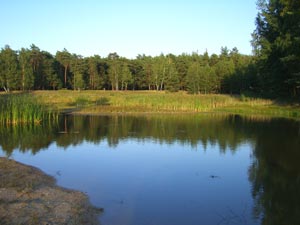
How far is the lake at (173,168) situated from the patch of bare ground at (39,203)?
47 cm

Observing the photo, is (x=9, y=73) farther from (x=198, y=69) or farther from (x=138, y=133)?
(x=138, y=133)

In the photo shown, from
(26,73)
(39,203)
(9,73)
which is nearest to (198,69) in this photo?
(26,73)

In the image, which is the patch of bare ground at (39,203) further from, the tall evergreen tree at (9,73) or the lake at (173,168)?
the tall evergreen tree at (9,73)

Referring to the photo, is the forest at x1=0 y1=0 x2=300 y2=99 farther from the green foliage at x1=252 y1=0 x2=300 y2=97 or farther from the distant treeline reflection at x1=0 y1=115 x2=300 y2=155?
the distant treeline reflection at x1=0 y1=115 x2=300 y2=155

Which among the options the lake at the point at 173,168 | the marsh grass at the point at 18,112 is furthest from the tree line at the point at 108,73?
the lake at the point at 173,168

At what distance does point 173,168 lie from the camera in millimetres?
13227

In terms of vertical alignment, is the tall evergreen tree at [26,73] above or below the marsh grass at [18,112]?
above

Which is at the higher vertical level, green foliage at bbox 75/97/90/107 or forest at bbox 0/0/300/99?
forest at bbox 0/0/300/99

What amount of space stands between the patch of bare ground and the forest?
2447 cm

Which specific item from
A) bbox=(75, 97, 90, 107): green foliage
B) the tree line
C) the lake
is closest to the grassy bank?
bbox=(75, 97, 90, 107): green foliage

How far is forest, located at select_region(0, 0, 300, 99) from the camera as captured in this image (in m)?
31.8

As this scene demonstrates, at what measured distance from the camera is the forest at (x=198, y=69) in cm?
3183

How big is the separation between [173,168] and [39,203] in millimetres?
6236

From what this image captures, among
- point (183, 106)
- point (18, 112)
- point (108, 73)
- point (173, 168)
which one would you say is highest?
point (108, 73)
